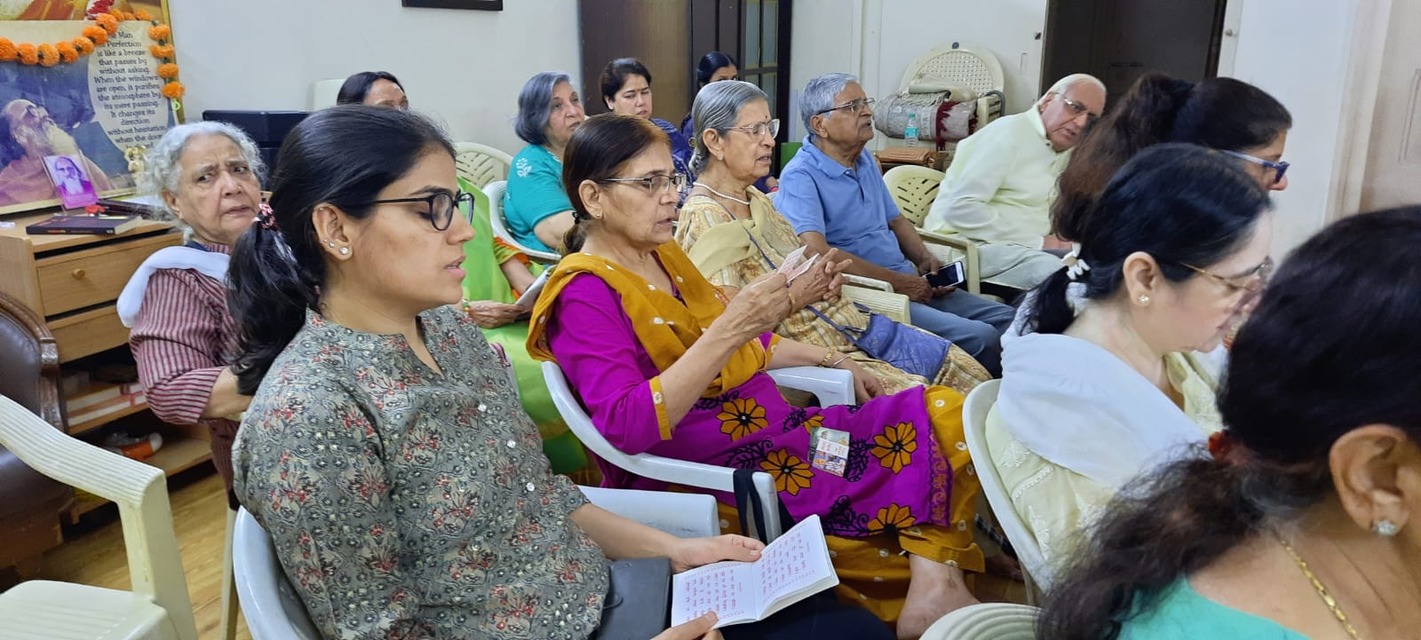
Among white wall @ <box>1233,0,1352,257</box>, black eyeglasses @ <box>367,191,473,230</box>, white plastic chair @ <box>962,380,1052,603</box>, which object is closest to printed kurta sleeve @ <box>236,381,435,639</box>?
black eyeglasses @ <box>367,191,473,230</box>

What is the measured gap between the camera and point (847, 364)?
2264 mm

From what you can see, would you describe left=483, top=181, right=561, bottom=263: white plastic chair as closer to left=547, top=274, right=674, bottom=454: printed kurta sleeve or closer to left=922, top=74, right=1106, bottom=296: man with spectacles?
left=547, top=274, right=674, bottom=454: printed kurta sleeve

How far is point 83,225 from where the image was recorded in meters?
2.46

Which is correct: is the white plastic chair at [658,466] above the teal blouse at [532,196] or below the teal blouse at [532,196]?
below

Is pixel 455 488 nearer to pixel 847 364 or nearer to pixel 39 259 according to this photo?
pixel 847 364

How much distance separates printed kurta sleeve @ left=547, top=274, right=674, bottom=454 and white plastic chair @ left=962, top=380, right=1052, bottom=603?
0.53 meters

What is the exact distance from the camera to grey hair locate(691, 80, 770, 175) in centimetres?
259

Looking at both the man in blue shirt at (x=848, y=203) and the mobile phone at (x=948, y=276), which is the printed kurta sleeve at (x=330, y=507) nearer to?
the man in blue shirt at (x=848, y=203)

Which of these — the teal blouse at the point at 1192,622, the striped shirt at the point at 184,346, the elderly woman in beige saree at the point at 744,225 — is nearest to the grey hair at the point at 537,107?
the elderly woman in beige saree at the point at 744,225

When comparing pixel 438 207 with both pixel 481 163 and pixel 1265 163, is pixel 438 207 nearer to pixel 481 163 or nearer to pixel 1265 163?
pixel 1265 163

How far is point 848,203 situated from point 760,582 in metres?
1.87

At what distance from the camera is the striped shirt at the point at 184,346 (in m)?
1.64

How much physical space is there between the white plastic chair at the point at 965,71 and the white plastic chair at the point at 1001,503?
467 cm

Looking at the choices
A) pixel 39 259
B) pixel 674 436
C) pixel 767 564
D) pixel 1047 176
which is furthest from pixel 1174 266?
pixel 39 259
